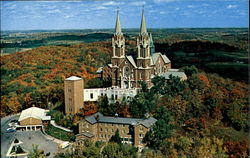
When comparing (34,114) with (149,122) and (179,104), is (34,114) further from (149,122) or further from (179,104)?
(179,104)

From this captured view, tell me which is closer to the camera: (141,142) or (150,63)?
(141,142)

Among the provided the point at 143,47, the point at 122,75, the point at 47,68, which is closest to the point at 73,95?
the point at 122,75

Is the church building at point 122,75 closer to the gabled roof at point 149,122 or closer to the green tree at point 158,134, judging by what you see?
the gabled roof at point 149,122

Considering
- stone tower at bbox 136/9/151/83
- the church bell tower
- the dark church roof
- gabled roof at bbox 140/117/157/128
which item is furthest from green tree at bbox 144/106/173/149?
the church bell tower

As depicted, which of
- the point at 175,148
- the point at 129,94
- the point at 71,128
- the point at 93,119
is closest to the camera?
the point at 175,148

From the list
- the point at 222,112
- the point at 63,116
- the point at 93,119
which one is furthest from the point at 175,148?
the point at 63,116

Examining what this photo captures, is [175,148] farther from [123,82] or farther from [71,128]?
[123,82]
